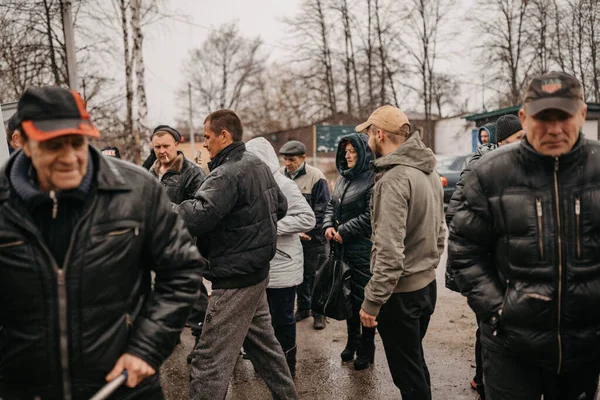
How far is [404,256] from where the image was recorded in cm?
321

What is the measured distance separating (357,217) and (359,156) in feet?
1.67

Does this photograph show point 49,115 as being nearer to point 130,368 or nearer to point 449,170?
point 130,368

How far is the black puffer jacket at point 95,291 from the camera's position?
1.89m

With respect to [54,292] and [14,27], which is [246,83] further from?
[54,292]

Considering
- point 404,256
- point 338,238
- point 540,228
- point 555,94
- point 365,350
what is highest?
point 555,94

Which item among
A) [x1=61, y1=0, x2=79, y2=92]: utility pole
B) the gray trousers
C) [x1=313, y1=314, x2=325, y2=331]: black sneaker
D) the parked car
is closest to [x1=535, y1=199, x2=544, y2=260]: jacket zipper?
the gray trousers

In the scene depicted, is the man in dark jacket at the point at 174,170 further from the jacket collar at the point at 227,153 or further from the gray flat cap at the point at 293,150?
the gray flat cap at the point at 293,150

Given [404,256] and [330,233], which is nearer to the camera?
[404,256]

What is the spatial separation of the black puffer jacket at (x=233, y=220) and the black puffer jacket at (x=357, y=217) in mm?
1085

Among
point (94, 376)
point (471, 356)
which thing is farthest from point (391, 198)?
point (471, 356)

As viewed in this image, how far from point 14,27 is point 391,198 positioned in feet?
49.0

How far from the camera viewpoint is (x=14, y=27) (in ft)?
48.3

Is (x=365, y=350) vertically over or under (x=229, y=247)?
under

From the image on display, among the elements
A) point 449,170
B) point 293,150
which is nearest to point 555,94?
point 293,150
